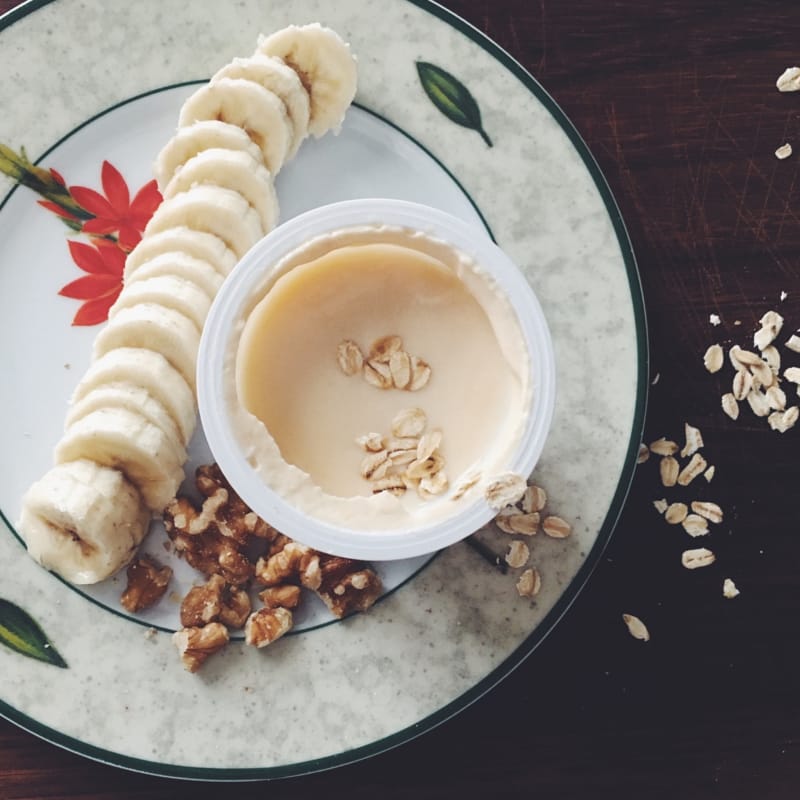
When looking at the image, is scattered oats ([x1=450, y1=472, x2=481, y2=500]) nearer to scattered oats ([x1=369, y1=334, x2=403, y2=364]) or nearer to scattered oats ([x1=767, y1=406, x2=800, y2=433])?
scattered oats ([x1=369, y1=334, x2=403, y2=364])

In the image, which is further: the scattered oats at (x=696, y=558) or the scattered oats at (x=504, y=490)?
the scattered oats at (x=696, y=558)

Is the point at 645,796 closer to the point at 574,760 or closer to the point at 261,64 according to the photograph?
the point at 574,760

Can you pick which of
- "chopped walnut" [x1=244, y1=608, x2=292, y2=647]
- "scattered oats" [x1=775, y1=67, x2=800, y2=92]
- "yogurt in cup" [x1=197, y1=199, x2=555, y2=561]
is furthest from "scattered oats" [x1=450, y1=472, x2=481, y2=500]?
"scattered oats" [x1=775, y1=67, x2=800, y2=92]

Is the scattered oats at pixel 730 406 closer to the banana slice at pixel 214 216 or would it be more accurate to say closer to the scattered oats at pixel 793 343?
the scattered oats at pixel 793 343

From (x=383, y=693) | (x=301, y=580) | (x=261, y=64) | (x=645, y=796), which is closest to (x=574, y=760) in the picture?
(x=645, y=796)

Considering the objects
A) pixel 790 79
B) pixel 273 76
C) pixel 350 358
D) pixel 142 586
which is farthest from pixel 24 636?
pixel 790 79

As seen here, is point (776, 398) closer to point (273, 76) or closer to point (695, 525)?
point (695, 525)

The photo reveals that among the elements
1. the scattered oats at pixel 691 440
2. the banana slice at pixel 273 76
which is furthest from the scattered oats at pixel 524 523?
the banana slice at pixel 273 76
